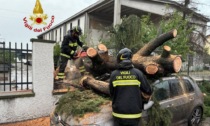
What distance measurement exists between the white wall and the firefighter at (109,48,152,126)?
11.3 feet

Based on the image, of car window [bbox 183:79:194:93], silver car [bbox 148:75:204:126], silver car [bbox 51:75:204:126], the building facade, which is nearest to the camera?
silver car [bbox 51:75:204:126]

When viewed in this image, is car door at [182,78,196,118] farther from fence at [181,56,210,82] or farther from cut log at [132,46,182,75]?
fence at [181,56,210,82]

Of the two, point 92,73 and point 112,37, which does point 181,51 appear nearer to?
point 112,37

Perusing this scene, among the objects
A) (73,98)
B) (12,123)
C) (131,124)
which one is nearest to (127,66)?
(131,124)

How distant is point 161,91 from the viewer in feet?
13.8

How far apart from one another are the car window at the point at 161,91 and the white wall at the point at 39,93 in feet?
10.7

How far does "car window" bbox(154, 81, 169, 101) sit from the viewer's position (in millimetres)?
4071

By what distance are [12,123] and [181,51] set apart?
6367mm

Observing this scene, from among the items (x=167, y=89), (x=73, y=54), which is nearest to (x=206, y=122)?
(x=167, y=89)

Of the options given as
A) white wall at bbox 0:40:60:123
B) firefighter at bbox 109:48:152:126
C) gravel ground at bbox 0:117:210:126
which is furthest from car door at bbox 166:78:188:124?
white wall at bbox 0:40:60:123

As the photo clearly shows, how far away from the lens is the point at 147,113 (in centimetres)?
362

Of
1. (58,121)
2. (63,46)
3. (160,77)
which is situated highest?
(63,46)

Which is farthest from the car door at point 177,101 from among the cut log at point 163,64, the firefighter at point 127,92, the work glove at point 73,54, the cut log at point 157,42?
the work glove at point 73,54

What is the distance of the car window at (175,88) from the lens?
14.6ft
